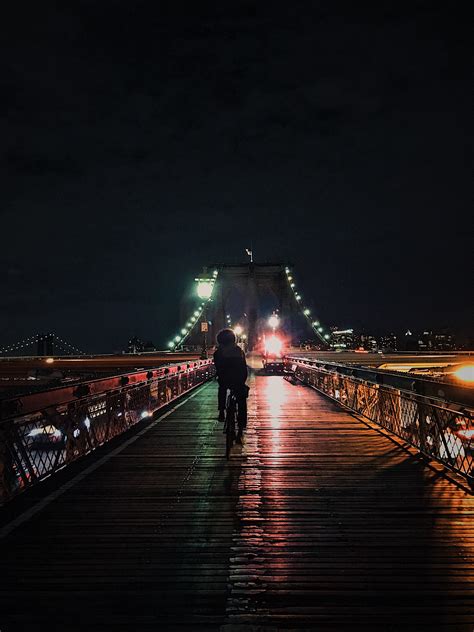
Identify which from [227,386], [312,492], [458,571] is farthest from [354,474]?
[458,571]

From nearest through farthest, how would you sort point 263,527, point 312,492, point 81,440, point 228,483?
point 263,527 < point 312,492 < point 228,483 < point 81,440

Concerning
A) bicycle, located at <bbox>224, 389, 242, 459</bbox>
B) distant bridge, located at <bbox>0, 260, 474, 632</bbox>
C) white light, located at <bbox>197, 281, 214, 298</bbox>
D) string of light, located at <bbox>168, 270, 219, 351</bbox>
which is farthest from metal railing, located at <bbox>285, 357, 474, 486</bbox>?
string of light, located at <bbox>168, 270, 219, 351</bbox>

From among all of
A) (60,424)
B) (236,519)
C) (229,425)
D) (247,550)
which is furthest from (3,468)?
(229,425)

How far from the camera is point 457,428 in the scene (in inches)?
265

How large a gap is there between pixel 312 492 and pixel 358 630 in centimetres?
299

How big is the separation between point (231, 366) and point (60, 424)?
243 cm

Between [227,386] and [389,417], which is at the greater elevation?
[227,386]

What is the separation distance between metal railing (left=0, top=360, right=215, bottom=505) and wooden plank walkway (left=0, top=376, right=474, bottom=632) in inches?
23.1

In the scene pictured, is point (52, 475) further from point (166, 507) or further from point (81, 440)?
point (166, 507)

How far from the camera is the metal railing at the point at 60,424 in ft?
19.6

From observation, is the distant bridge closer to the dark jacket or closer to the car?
the car

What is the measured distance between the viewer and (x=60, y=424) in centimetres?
731

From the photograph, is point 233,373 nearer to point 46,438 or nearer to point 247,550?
point 46,438

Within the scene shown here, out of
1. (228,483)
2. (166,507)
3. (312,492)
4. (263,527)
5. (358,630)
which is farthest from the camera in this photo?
(228,483)
